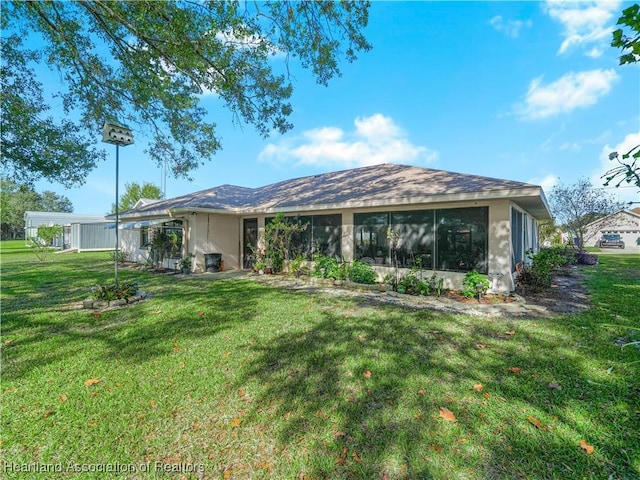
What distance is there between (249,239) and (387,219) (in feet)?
21.5

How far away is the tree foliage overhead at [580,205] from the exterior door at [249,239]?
19.6m

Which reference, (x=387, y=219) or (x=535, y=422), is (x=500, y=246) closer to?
(x=387, y=219)

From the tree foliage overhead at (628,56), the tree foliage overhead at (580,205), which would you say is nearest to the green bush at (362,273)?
the tree foliage overhead at (628,56)

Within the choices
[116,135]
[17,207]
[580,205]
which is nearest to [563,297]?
[116,135]

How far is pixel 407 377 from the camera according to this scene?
3.17m

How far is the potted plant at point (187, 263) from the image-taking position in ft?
36.7

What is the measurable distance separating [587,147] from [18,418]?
66.2 ft

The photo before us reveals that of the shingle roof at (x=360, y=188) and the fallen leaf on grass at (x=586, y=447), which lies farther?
the shingle roof at (x=360, y=188)

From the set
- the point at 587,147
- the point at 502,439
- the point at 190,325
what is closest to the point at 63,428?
the point at 190,325

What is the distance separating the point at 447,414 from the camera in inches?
101

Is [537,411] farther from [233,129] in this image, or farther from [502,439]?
[233,129]

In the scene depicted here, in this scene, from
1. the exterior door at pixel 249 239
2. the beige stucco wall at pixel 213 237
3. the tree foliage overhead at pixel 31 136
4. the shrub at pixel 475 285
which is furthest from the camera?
the exterior door at pixel 249 239

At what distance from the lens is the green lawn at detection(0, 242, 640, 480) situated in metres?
2.07

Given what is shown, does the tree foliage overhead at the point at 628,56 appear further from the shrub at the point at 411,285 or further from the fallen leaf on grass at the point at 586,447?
the shrub at the point at 411,285
